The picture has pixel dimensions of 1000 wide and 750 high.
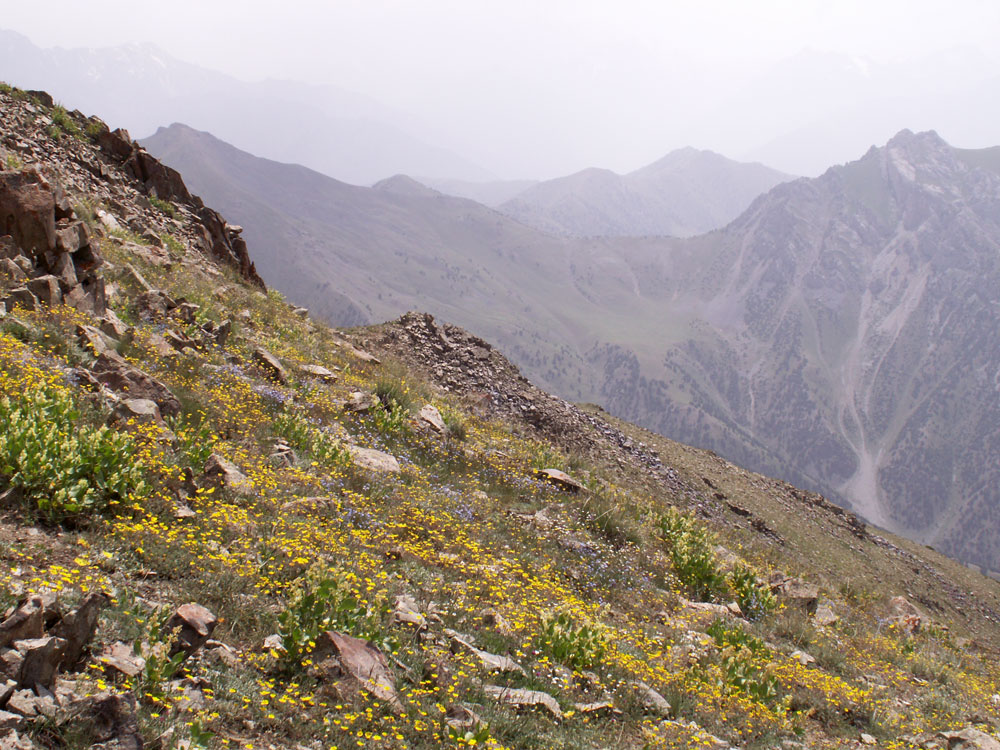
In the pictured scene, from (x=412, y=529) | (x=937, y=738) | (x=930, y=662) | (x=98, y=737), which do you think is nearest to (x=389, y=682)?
(x=98, y=737)

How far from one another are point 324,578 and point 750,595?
9647mm

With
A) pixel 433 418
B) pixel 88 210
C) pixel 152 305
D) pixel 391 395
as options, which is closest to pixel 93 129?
pixel 88 210

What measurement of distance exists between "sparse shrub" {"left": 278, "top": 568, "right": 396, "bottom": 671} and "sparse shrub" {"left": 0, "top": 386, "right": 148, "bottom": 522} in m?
2.10

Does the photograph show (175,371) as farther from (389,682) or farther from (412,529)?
(389,682)

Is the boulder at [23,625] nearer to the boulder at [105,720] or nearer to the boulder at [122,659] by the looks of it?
the boulder at [122,659]

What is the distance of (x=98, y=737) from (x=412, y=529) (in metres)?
5.80

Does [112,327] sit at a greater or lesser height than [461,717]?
greater

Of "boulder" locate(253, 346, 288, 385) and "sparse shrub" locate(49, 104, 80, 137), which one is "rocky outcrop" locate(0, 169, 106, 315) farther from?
"sparse shrub" locate(49, 104, 80, 137)

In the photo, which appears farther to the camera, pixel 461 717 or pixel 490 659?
pixel 490 659

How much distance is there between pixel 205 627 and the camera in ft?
16.6

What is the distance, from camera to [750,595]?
12594 millimetres

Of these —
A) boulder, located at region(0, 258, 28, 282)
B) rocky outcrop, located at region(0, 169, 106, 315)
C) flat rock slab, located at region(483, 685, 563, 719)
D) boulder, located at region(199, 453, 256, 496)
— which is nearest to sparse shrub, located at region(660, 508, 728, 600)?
flat rock slab, located at region(483, 685, 563, 719)

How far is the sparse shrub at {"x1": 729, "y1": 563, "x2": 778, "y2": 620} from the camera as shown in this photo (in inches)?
485

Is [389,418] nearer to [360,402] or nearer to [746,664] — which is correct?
[360,402]
